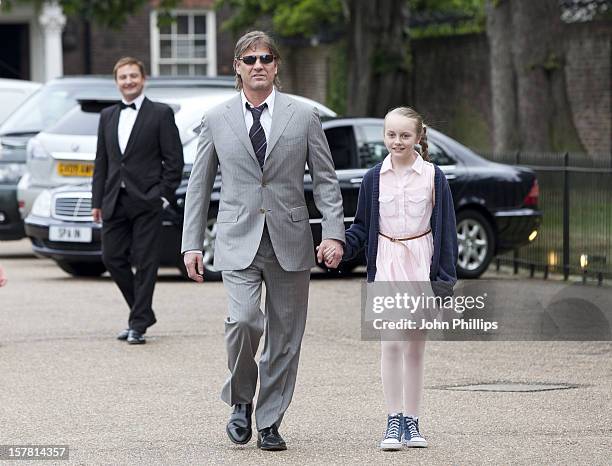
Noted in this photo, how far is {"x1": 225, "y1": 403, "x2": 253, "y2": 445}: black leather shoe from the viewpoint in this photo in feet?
24.0

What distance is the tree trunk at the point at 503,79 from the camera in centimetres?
2106

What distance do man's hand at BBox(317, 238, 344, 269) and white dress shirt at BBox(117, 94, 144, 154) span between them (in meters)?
4.25

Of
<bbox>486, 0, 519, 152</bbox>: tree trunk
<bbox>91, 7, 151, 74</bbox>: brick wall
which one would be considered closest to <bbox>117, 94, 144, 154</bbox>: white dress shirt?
<bbox>486, 0, 519, 152</bbox>: tree trunk

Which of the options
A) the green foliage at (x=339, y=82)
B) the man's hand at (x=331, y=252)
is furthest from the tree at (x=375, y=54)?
the man's hand at (x=331, y=252)

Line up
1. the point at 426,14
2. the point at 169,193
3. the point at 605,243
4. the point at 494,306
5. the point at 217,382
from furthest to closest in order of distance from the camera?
the point at 426,14 < the point at 605,243 < the point at 169,193 < the point at 217,382 < the point at 494,306

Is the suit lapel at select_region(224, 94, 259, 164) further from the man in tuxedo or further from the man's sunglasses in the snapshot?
the man in tuxedo

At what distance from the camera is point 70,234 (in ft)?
49.6

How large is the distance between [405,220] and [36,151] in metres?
9.81

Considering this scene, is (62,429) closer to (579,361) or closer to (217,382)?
(217,382)

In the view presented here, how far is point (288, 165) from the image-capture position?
24.0 ft

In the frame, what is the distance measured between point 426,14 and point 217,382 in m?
24.5

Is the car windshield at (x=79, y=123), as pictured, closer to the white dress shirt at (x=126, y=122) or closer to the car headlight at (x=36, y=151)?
the car headlight at (x=36, y=151)

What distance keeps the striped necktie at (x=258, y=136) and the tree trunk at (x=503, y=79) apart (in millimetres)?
13949

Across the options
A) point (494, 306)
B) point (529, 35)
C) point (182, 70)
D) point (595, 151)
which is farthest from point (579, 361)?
point (182, 70)
